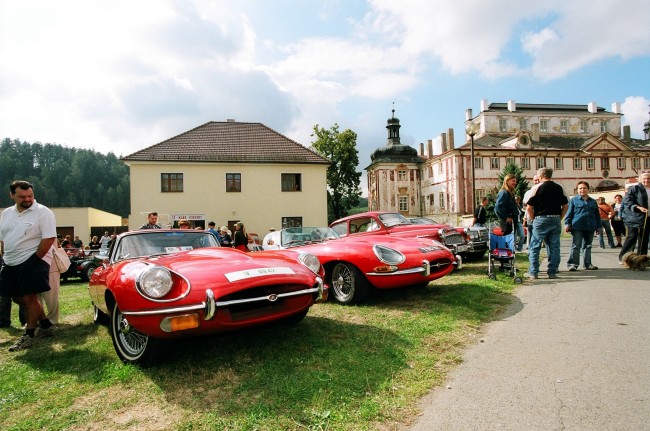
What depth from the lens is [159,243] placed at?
15.0 ft

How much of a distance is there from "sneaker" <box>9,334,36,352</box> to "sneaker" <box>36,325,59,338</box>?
12cm

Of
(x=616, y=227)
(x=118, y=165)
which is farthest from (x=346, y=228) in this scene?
(x=118, y=165)

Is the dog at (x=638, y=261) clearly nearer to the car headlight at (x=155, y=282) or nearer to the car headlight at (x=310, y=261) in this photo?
the car headlight at (x=310, y=261)

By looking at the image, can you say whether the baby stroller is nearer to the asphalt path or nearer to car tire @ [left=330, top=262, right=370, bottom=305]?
the asphalt path

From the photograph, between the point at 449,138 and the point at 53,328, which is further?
the point at 449,138

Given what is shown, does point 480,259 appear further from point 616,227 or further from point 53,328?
point 53,328

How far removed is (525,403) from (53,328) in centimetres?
537

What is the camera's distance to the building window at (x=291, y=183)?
1110 inches

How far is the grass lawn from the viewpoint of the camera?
8.18ft

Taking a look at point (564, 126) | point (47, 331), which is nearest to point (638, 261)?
point (47, 331)

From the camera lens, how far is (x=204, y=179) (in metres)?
26.8

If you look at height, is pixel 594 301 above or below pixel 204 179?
below

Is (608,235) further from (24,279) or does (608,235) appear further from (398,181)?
(398,181)

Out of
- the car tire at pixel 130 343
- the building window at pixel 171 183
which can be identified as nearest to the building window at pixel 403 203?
the building window at pixel 171 183
